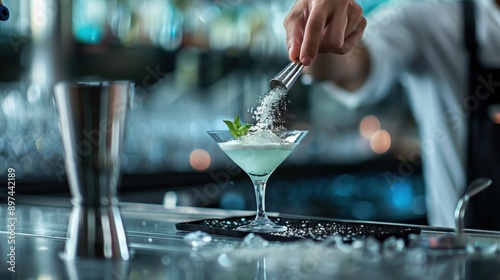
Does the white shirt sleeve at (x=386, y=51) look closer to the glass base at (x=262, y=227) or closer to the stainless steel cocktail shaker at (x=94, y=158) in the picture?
the glass base at (x=262, y=227)

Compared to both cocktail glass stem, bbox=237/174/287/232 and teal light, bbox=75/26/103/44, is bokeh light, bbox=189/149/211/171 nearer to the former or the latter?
teal light, bbox=75/26/103/44

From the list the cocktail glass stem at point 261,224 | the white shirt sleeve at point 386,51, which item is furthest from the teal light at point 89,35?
the cocktail glass stem at point 261,224

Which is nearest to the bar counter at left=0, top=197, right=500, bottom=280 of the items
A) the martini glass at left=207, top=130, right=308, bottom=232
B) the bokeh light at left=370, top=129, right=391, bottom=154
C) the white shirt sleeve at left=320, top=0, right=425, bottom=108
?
the martini glass at left=207, top=130, right=308, bottom=232

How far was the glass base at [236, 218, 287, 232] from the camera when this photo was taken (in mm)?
1312

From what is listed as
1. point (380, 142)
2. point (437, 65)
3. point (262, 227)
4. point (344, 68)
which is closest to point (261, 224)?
point (262, 227)

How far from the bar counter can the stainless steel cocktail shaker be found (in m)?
0.03

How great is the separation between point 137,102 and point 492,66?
199cm

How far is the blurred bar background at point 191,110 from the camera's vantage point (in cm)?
363

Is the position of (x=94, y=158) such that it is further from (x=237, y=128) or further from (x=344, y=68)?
(x=344, y=68)

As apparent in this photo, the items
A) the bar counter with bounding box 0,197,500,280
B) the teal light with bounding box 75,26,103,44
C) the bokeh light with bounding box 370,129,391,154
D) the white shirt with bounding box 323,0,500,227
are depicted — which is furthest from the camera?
the bokeh light with bounding box 370,129,391,154

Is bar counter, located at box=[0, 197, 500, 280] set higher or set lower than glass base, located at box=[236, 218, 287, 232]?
lower

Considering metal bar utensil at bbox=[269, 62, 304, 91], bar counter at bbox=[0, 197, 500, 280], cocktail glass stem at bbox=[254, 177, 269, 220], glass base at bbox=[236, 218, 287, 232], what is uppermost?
metal bar utensil at bbox=[269, 62, 304, 91]

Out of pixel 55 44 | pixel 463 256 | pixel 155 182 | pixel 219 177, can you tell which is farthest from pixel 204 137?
pixel 463 256

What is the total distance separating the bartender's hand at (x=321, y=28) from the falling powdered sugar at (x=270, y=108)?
0.11 metres
